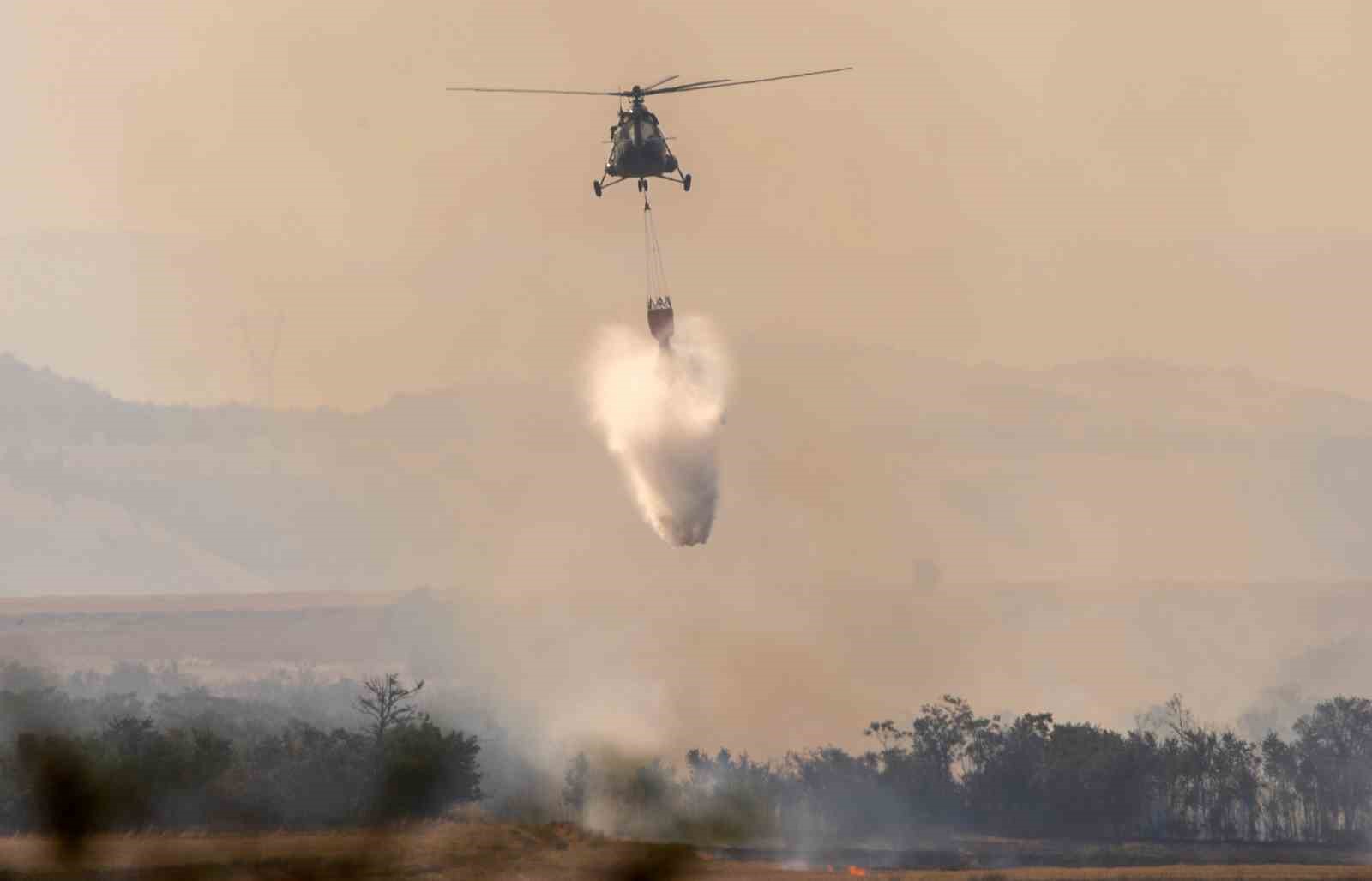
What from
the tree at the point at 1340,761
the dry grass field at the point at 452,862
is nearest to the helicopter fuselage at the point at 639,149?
the dry grass field at the point at 452,862

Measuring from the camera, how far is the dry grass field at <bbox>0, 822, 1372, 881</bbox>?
9231 centimetres

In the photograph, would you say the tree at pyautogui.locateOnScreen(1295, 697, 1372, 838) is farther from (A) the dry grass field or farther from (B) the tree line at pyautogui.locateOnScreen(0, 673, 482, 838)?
(B) the tree line at pyautogui.locateOnScreen(0, 673, 482, 838)

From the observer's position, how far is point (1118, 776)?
13988cm

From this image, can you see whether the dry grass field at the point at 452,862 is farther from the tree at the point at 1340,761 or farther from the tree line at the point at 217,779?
the tree at the point at 1340,761

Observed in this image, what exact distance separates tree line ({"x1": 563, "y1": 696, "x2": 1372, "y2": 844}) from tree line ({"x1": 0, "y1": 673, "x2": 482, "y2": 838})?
13882mm

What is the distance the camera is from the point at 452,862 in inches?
3772

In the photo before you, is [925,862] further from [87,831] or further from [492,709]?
[492,709]

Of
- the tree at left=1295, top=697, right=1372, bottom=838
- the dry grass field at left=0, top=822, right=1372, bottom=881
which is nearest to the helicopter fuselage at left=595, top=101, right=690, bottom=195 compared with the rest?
the dry grass field at left=0, top=822, right=1372, bottom=881

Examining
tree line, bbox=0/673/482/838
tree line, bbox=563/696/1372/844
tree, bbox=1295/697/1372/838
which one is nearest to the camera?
tree line, bbox=0/673/482/838

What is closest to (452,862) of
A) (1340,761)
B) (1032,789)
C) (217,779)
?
(217,779)

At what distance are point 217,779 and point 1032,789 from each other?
186ft

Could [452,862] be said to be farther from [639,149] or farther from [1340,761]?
[1340,761]

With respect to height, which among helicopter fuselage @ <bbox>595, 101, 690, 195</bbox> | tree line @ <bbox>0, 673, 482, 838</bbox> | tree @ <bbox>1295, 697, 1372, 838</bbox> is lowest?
tree line @ <bbox>0, 673, 482, 838</bbox>

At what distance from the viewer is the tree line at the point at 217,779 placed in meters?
107
